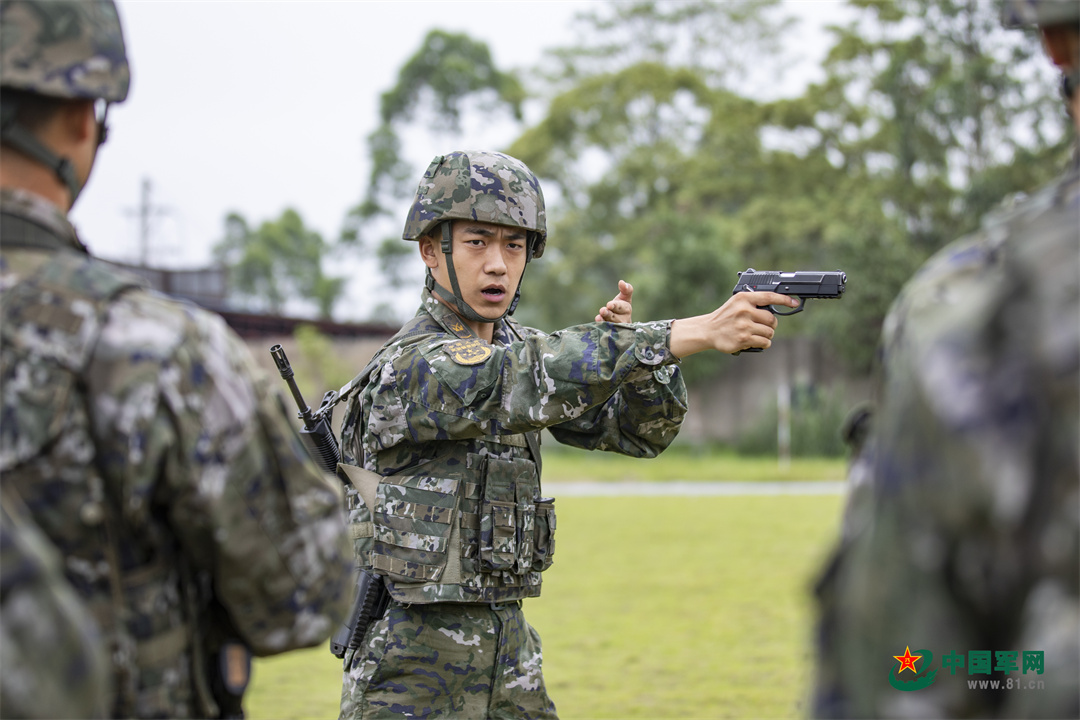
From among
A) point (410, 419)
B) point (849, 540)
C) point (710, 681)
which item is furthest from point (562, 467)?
point (849, 540)

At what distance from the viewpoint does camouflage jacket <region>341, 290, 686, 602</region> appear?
3.03 m

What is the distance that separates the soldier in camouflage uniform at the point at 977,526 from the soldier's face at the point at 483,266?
223 centimetres

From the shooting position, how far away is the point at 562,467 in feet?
73.5

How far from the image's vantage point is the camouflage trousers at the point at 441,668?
3.31 metres

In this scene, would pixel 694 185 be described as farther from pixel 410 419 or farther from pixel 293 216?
pixel 293 216

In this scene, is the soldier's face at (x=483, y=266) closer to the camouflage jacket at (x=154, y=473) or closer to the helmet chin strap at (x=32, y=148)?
the camouflage jacket at (x=154, y=473)

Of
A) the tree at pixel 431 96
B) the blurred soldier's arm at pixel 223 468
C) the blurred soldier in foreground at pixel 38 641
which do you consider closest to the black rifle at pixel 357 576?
the blurred soldier's arm at pixel 223 468

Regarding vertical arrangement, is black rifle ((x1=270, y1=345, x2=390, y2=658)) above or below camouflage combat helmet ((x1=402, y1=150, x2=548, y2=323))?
below

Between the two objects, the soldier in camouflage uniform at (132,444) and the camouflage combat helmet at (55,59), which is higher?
the camouflage combat helmet at (55,59)

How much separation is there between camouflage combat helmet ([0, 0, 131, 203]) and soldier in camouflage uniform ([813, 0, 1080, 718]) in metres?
1.57

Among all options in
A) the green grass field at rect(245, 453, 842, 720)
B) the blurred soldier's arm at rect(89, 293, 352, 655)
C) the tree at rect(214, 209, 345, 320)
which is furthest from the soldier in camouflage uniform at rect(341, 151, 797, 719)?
the tree at rect(214, 209, 345, 320)

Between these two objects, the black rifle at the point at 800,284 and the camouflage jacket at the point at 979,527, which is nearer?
the camouflage jacket at the point at 979,527

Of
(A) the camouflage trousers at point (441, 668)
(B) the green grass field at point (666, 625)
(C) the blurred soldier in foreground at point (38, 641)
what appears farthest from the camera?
(B) the green grass field at point (666, 625)

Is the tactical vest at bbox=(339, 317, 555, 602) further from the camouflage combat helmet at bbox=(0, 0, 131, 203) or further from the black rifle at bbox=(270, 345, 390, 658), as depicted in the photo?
the camouflage combat helmet at bbox=(0, 0, 131, 203)
